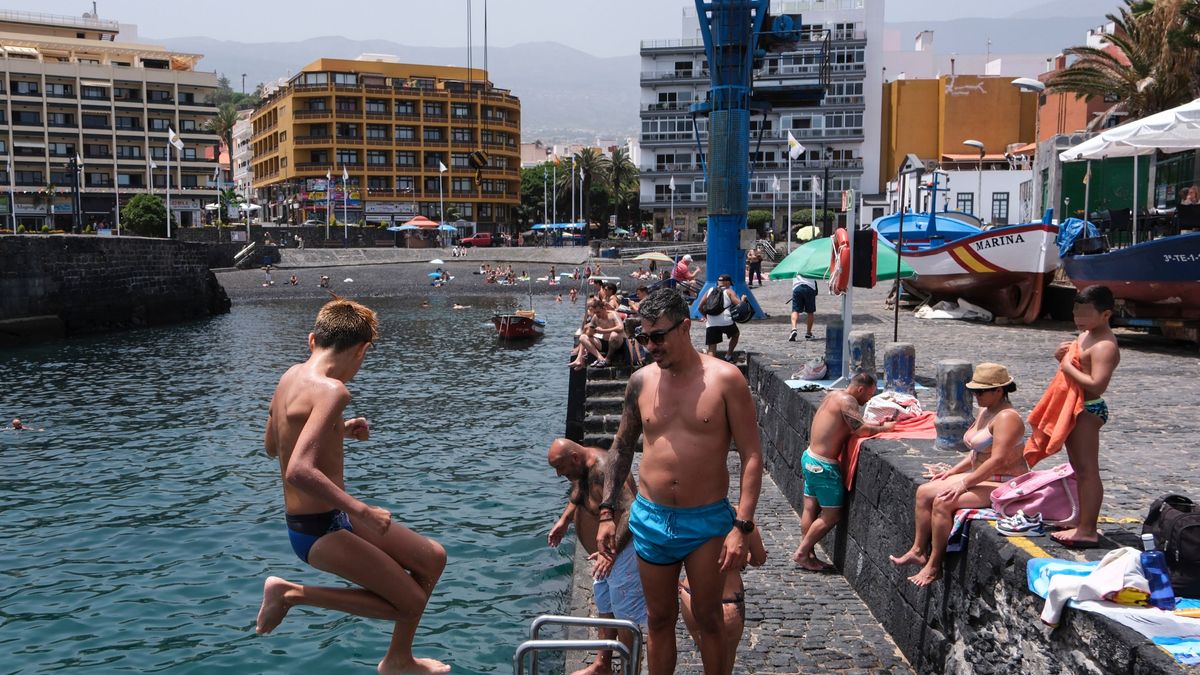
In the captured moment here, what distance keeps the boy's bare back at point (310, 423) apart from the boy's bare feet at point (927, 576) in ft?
11.3

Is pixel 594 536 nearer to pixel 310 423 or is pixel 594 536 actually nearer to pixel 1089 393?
pixel 310 423

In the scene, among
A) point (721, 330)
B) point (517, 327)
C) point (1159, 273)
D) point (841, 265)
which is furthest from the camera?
point (517, 327)

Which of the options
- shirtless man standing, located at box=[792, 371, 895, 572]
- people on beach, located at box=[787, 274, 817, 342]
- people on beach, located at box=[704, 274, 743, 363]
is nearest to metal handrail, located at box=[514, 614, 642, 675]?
shirtless man standing, located at box=[792, 371, 895, 572]

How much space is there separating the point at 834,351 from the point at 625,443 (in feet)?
24.1

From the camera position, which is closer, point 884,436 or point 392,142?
point 884,436

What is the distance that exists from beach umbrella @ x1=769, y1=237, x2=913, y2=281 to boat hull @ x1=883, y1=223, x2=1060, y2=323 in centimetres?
239

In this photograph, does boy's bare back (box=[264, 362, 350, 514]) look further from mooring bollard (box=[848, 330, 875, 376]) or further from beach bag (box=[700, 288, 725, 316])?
beach bag (box=[700, 288, 725, 316])

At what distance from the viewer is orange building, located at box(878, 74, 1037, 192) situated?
78312mm

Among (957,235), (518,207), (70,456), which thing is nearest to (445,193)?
(518,207)

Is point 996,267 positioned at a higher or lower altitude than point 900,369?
higher

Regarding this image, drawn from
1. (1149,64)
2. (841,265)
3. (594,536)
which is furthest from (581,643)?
(1149,64)

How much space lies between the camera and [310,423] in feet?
15.0

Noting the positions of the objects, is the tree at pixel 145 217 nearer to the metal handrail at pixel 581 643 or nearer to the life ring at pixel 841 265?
the life ring at pixel 841 265

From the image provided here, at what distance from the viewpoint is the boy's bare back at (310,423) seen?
4562 mm
